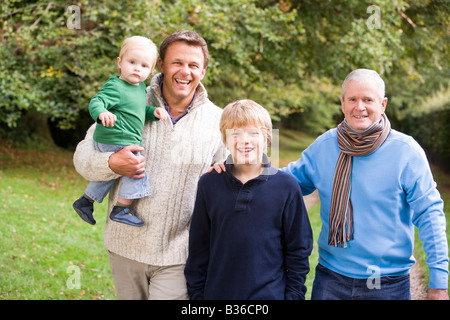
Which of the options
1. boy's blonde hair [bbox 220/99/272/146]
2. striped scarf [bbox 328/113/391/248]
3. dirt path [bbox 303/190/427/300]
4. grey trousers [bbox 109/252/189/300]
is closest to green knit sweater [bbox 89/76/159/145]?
boy's blonde hair [bbox 220/99/272/146]

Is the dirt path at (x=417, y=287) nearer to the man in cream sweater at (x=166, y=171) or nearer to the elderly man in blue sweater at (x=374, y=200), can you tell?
the elderly man in blue sweater at (x=374, y=200)

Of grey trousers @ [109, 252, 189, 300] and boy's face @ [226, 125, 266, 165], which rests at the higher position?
boy's face @ [226, 125, 266, 165]

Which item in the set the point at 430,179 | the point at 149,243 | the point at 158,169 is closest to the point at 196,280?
the point at 149,243

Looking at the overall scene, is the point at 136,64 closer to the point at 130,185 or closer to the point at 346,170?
the point at 130,185

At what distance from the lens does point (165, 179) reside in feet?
9.16

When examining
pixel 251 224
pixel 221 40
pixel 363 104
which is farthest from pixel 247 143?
pixel 221 40

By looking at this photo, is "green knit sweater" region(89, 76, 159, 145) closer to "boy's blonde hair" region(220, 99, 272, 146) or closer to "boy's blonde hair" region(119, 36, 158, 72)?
"boy's blonde hair" region(119, 36, 158, 72)

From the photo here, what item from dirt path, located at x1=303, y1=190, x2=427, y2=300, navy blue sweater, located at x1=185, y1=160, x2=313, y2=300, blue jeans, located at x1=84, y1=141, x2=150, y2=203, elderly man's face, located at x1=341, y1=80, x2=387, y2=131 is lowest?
dirt path, located at x1=303, y1=190, x2=427, y2=300

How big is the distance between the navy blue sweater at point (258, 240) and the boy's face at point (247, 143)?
103mm

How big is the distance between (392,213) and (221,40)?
7.29m

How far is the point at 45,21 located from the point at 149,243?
9047 millimetres

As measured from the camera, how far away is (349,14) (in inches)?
461

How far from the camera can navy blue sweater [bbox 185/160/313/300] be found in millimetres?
2439

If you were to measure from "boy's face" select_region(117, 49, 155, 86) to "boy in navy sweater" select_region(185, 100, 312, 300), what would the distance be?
57cm
